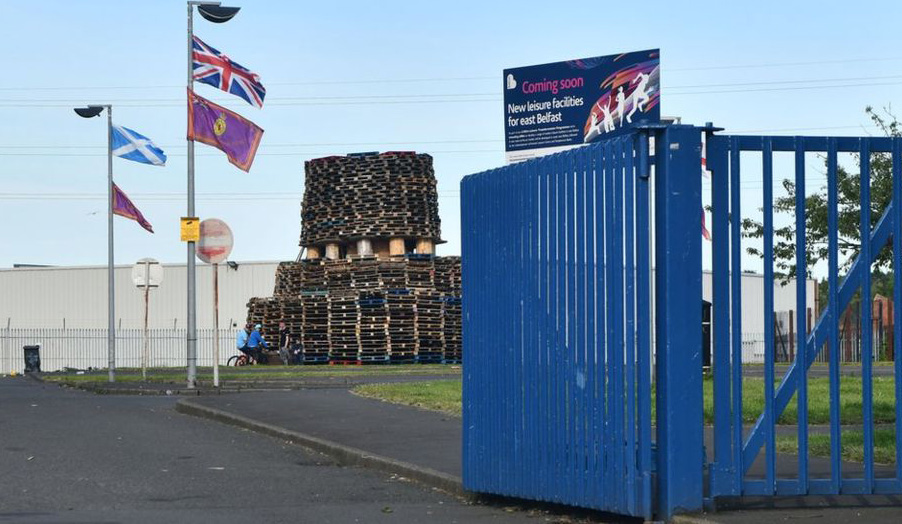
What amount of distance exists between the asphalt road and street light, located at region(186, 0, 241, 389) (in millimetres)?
6883

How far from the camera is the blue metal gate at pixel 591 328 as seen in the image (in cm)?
823

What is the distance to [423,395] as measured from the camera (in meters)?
21.2

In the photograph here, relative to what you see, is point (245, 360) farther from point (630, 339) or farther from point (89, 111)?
point (630, 339)

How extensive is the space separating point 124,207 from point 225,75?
1042cm

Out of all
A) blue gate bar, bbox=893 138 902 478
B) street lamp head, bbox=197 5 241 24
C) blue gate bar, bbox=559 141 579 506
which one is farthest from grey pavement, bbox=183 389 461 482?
street lamp head, bbox=197 5 241 24

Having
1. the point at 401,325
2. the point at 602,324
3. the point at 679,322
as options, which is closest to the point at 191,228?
the point at 602,324

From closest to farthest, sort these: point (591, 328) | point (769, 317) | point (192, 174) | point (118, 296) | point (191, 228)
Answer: point (769, 317) → point (591, 328) → point (191, 228) → point (192, 174) → point (118, 296)

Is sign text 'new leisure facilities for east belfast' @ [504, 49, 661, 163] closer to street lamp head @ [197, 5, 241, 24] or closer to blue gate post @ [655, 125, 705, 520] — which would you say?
street lamp head @ [197, 5, 241, 24]

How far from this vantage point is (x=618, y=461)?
848cm

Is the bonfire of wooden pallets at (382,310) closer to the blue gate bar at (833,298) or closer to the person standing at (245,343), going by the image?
the person standing at (245,343)

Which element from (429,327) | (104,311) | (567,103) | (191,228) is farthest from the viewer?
(104,311)

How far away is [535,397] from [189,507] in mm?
2537

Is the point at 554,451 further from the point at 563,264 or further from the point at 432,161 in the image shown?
the point at 432,161

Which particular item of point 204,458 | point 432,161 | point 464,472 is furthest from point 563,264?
point 432,161
